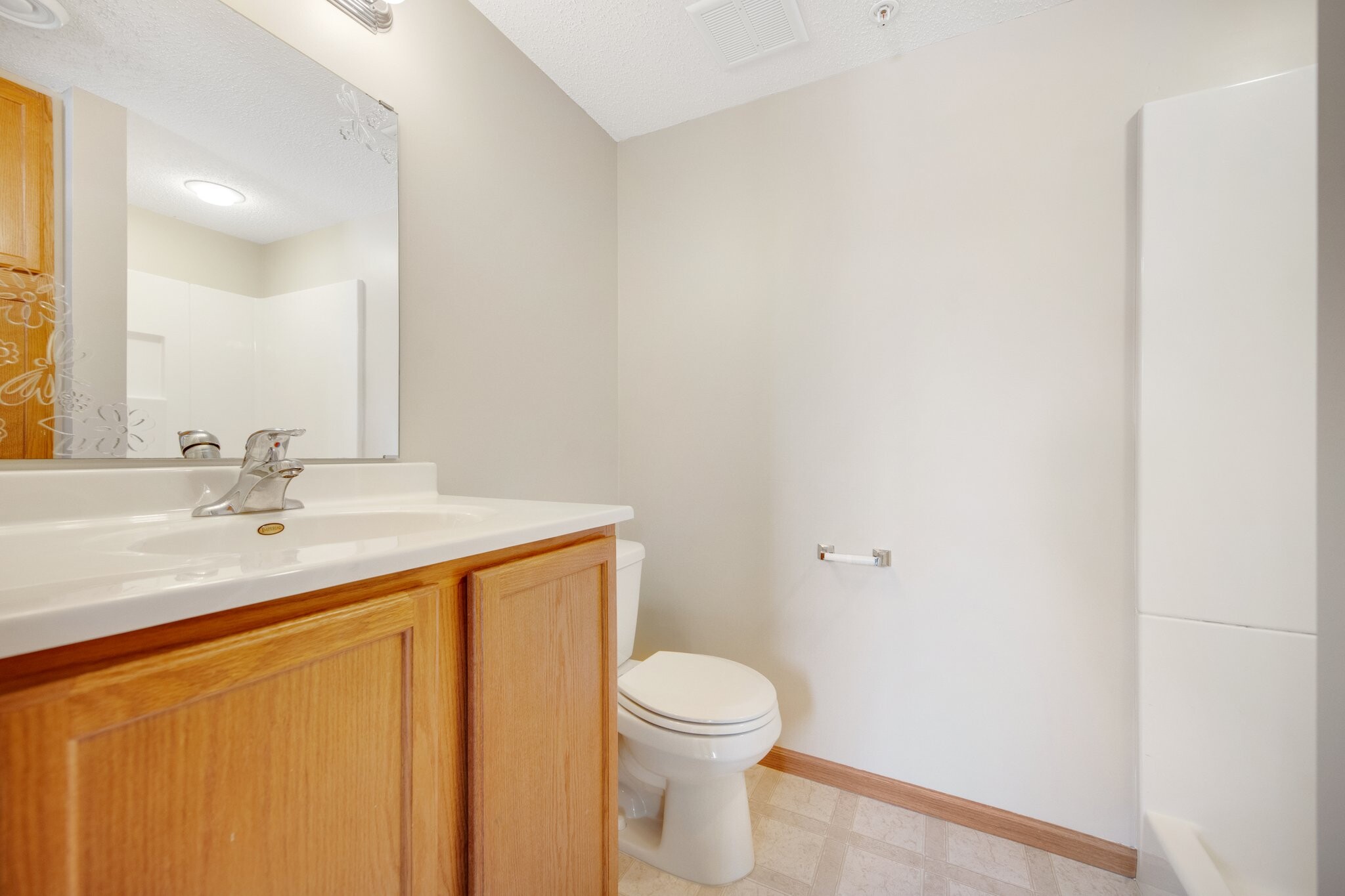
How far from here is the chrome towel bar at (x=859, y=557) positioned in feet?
5.11

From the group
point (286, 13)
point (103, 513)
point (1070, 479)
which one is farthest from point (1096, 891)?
point (286, 13)

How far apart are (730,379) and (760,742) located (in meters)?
1.10

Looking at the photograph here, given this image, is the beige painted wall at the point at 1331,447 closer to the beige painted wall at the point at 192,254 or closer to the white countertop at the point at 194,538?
the white countertop at the point at 194,538

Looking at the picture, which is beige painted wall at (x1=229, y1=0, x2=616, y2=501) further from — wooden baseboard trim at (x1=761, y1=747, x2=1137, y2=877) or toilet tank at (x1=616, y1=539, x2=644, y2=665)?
wooden baseboard trim at (x1=761, y1=747, x2=1137, y2=877)

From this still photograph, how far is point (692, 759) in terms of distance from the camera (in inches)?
47.8

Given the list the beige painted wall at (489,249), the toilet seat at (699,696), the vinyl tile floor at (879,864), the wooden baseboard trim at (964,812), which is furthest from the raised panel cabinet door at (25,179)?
the wooden baseboard trim at (964,812)

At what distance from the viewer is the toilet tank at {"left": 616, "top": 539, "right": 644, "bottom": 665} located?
4.89 feet

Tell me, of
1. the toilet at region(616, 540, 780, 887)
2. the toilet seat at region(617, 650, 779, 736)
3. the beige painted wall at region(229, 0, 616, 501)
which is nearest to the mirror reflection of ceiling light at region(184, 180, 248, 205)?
the beige painted wall at region(229, 0, 616, 501)

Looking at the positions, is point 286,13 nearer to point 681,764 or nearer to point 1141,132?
point 681,764

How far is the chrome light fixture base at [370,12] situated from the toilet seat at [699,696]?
5.34 ft

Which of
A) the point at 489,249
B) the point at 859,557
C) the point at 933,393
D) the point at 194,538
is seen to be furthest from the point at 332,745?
the point at 933,393

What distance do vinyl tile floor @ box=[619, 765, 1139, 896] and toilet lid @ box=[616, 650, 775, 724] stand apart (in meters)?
0.42

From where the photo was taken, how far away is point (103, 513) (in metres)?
0.80

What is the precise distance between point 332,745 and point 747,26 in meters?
1.83
